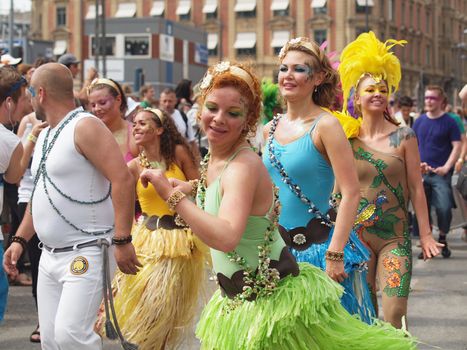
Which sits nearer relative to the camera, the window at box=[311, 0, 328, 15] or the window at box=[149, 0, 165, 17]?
the window at box=[311, 0, 328, 15]

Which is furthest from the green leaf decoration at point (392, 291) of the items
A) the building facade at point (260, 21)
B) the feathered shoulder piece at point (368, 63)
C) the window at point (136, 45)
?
the building facade at point (260, 21)

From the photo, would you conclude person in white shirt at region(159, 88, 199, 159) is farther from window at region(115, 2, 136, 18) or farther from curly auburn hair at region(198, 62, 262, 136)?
window at region(115, 2, 136, 18)

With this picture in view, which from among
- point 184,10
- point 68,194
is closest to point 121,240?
point 68,194

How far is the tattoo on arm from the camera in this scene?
6238 mm

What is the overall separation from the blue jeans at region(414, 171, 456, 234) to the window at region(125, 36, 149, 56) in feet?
171

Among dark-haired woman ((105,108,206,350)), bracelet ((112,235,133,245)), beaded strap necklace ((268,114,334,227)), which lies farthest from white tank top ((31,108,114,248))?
dark-haired woman ((105,108,206,350))

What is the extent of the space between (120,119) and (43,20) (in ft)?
290

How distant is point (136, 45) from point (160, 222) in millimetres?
60700

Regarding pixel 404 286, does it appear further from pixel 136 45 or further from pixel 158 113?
pixel 136 45

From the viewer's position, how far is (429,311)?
28.8 ft

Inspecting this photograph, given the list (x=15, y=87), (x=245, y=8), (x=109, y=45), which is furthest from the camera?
(x=245, y=8)

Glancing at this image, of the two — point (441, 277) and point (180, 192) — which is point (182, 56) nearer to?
point (441, 277)

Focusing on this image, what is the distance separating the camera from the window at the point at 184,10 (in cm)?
9238

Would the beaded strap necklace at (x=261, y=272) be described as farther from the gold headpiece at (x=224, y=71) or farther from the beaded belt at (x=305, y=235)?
the beaded belt at (x=305, y=235)
